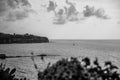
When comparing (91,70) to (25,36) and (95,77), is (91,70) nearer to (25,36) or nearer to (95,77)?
(95,77)

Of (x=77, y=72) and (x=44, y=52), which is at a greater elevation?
(x=77, y=72)

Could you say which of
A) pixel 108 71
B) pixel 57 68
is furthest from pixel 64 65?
pixel 108 71

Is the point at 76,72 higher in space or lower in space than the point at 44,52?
higher

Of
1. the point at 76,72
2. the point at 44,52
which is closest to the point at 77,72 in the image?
the point at 76,72

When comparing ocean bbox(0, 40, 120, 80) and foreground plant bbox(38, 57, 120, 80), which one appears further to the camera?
ocean bbox(0, 40, 120, 80)

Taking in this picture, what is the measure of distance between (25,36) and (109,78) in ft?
660

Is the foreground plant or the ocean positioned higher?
the foreground plant

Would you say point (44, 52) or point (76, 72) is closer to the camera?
point (76, 72)

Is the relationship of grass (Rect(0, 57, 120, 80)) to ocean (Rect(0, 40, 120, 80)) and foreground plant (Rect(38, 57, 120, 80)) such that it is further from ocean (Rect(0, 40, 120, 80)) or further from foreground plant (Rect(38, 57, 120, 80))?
A: ocean (Rect(0, 40, 120, 80))

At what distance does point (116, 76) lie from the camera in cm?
251

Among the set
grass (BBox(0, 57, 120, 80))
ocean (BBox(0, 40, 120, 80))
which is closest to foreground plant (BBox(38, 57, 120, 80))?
grass (BBox(0, 57, 120, 80))

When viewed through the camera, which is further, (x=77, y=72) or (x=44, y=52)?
(x=44, y=52)

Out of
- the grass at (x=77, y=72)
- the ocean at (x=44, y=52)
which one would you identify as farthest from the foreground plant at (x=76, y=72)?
the ocean at (x=44, y=52)

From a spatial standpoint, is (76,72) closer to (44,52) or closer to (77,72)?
(77,72)
